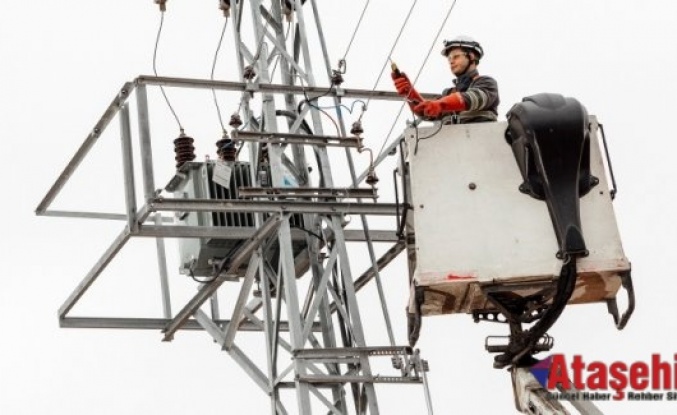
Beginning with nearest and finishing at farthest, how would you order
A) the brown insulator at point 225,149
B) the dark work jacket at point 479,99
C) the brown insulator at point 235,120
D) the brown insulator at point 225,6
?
1. the dark work jacket at point 479,99
2. the brown insulator at point 235,120
3. the brown insulator at point 225,149
4. the brown insulator at point 225,6

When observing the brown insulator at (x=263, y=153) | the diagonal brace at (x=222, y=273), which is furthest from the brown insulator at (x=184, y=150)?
the diagonal brace at (x=222, y=273)

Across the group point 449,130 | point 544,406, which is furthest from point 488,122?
point 544,406

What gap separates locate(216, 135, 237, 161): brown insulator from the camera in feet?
78.7

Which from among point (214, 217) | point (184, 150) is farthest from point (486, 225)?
point (184, 150)

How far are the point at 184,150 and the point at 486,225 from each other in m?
5.10

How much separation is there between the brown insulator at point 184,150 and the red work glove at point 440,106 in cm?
403

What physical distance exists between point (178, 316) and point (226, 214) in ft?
6.64

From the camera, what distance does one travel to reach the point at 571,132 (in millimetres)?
20125

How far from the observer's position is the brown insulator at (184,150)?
79.7ft

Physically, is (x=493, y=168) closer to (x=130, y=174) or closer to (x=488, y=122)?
(x=488, y=122)

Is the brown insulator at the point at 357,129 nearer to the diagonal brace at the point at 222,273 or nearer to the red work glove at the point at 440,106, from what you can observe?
the diagonal brace at the point at 222,273

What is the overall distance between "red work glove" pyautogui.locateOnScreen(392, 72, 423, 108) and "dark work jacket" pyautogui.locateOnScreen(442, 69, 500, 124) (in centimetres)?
40

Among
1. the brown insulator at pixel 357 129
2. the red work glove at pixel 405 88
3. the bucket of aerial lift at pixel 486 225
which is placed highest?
the brown insulator at pixel 357 129

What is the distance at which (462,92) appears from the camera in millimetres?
21188
